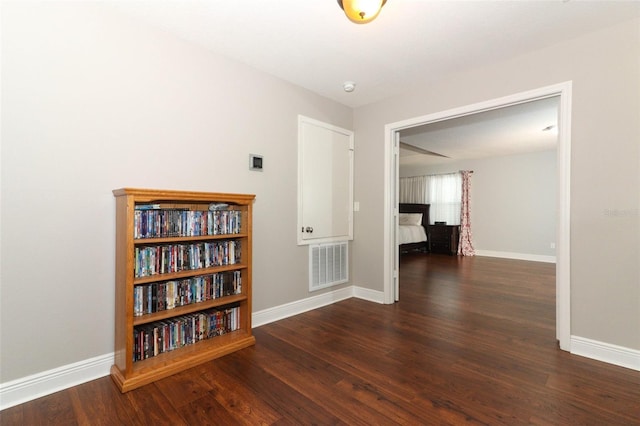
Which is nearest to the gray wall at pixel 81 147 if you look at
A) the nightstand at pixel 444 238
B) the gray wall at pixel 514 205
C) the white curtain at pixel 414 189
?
the nightstand at pixel 444 238

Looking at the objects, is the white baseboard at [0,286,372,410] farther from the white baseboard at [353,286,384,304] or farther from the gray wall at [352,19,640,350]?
the gray wall at [352,19,640,350]

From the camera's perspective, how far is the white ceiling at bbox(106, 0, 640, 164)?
198 centimetres

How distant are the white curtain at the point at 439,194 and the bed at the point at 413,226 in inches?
9.4

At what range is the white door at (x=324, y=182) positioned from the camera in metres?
3.28

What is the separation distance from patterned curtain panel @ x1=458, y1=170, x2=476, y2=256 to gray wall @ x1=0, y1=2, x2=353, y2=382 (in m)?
6.76

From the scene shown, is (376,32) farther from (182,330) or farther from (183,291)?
(182,330)

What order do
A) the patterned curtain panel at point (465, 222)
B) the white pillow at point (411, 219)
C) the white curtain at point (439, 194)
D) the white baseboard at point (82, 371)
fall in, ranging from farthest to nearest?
the white pillow at point (411, 219)
the white curtain at point (439, 194)
the patterned curtain panel at point (465, 222)
the white baseboard at point (82, 371)

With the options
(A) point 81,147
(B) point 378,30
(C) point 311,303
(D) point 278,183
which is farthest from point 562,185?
(A) point 81,147

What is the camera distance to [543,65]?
8.11 ft

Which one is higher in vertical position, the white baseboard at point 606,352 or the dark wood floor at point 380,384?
the white baseboard at point 606,352

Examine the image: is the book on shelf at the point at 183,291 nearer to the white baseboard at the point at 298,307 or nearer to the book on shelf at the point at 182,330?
the book on shelf at the point at 182,330

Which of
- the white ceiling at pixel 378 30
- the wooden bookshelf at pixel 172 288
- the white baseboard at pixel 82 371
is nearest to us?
the white baseboard at pixel 82 371

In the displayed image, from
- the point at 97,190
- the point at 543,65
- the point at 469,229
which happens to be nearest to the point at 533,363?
the point at 543,65

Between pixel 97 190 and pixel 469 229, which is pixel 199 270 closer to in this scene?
pixel 97 190
